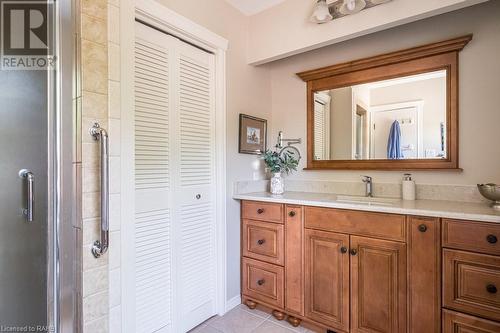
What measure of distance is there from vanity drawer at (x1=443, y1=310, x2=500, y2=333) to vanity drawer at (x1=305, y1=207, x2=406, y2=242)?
0.44 m

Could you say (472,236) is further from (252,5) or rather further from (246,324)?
(252,5)

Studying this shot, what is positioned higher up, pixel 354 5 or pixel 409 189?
pixel 354 5

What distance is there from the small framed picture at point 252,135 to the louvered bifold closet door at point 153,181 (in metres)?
0.73

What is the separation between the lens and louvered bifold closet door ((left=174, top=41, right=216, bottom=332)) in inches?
72.4

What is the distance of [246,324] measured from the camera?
1.98 m

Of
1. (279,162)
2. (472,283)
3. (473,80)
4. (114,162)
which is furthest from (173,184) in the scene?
(473,80)

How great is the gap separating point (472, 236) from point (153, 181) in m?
1.82

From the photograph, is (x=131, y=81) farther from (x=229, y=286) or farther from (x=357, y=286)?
(x=357, y=286)

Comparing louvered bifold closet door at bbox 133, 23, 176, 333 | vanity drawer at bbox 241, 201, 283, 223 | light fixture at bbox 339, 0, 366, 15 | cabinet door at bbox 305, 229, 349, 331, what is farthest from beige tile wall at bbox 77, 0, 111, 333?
light fixture at bbox 339, 0, 366, 15

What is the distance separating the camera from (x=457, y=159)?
1811 mm

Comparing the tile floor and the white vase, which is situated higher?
the white vase

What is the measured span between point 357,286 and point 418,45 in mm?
1793

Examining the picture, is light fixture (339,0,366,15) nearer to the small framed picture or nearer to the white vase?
the small framed picture

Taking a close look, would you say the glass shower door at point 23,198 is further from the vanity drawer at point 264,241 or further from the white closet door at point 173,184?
the vanity drawer at point 264,241
